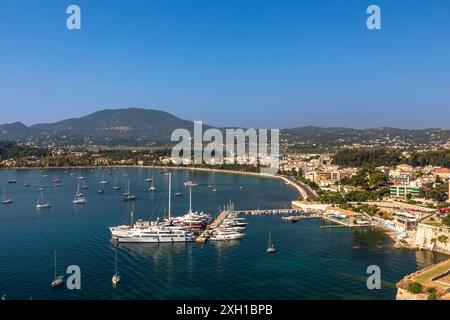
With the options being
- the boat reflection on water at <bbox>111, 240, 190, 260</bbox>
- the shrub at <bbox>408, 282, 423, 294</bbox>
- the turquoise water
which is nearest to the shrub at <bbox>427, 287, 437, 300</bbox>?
the shrub at <bbox>408, 282, 423, 294</bbox>

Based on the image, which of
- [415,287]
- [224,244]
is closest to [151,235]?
[224,244]

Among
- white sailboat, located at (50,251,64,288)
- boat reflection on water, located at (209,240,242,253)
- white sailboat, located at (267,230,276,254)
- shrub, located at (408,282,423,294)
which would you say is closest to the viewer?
shrub, located at (408,282,423,294)

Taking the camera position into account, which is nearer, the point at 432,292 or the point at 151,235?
the point at 432,292

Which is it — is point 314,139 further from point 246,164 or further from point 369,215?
point 369,215

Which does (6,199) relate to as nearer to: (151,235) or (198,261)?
(151,235)

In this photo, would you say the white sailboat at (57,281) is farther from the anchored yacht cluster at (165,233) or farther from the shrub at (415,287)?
the shrub at (415,287)

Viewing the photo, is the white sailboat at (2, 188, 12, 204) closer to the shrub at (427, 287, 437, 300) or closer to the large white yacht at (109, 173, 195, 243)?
the large white yacht at (109, 173, 195, 243)
